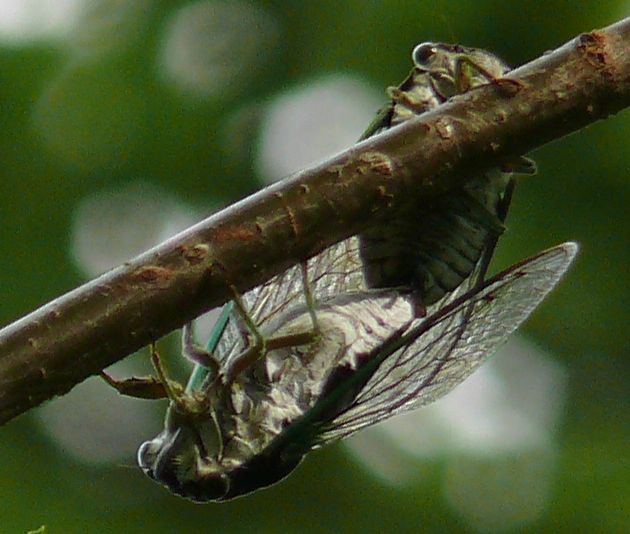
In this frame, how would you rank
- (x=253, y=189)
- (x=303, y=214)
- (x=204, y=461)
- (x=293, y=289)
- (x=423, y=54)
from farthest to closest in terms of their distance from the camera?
(x=253, y=189) < (x=423, y=54) < (x=293, y=289) < (x=204, y=461) < (x=303, y=214)

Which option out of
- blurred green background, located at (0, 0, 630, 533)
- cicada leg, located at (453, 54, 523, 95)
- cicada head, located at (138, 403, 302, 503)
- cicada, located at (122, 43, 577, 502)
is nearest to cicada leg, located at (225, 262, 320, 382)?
cicada, located at (122, 43, 577, 502)

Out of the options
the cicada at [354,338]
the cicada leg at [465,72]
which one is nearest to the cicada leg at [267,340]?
the cicada at [354,338]

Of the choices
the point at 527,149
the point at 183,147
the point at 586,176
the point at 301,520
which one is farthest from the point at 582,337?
the point at 527,149

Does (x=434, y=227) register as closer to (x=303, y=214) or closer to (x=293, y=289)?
(x=293, y=289)

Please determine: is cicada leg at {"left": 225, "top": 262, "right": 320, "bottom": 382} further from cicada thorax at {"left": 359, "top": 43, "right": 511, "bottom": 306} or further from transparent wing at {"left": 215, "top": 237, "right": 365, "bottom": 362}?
cicada thorax at {"left": 359, "top": 43, "right": 511, "bottom": 306}

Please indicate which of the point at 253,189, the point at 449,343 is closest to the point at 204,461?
the point at 449,343

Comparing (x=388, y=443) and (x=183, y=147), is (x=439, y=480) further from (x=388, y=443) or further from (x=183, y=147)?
(x=183, y=147)

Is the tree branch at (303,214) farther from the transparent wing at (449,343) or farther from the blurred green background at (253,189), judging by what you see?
the blurred green background at (253,189)
